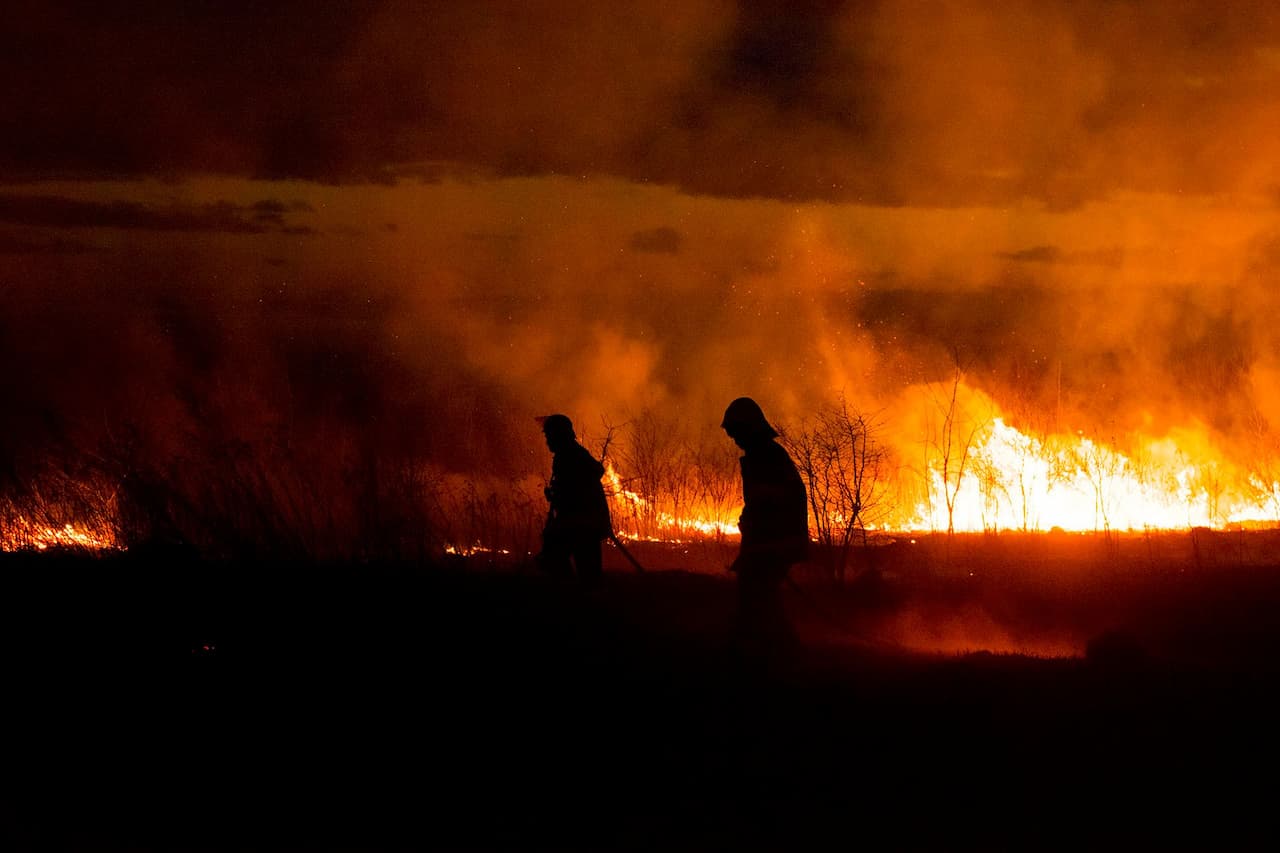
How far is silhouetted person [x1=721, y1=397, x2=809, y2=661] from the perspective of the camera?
351 inches

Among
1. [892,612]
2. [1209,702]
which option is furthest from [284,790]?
[892,612]

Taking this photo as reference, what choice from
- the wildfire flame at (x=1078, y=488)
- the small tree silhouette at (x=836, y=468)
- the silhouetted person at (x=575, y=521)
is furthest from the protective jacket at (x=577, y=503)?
the wildfire flame at (x=1078, y=488)

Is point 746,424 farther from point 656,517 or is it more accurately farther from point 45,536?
point 656,517

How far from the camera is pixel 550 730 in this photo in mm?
8008

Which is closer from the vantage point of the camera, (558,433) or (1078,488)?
(558,433)

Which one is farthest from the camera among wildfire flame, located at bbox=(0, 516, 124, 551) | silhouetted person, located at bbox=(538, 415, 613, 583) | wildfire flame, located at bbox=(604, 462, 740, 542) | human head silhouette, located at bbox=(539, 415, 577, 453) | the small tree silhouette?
wildfire flame, located at bbox=(604, 462, 740, 542)

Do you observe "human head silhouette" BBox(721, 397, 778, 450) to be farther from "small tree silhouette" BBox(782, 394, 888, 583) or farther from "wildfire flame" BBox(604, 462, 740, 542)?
"wildfire flame" BBox(604, 462, 740, 542)

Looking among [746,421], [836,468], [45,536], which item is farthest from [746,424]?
[45,536]

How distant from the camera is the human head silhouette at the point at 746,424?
29.1ft

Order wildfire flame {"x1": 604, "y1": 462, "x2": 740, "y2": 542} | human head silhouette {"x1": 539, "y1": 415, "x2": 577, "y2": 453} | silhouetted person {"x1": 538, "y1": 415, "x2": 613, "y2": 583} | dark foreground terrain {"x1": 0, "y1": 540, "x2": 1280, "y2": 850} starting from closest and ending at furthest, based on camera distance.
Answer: dark foreground terrain {"x1": 0, "y1": 540, "x2": 1280, "y2": 850} < silhouetted person {"x1": 538, "y1": 415, "x2": 613, "y2": 583} < human head silhouette {"x1": 539, "y1": 415, "x2": 577, "y2": 453} < wildfire flame {"x1": 604, "y1": 462, "x2": 740, "y2": 542}

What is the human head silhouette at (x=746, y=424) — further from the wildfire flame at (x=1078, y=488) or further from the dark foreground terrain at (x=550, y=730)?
the wildfire flame at (x=1078, y=488)

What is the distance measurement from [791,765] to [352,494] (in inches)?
337

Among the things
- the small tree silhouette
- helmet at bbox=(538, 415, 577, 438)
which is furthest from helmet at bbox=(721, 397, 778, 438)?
the small tree silhouette

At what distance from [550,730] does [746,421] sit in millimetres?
2633
